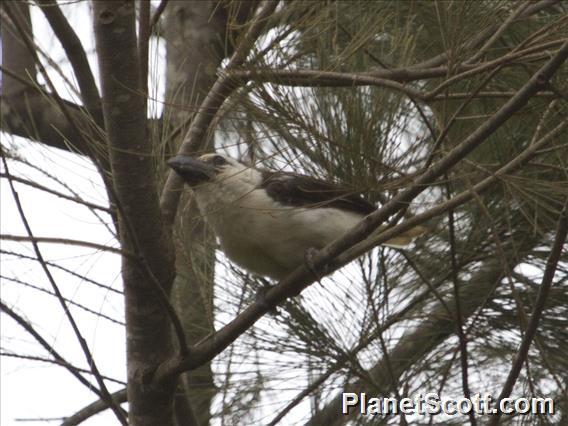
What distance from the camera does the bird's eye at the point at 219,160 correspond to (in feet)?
8.18

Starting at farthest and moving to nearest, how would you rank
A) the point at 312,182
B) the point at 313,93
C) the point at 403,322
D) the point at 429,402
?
the point at 403,322 < the point at 429,402 < the point at 312,182 < the point at 313,93

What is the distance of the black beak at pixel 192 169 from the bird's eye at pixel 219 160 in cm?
5

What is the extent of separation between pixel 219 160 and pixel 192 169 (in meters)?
0.18

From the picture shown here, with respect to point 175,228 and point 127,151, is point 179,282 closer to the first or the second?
point 175,228

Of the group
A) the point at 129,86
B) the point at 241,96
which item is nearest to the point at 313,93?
the point at 241,96

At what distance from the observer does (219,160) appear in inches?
98.7

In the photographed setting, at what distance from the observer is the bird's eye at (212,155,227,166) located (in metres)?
2.49

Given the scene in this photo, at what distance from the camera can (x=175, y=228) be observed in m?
2.57

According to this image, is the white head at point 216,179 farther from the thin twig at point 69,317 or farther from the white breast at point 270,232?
the thin twig at point 69,317

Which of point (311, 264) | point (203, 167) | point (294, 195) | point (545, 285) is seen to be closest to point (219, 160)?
point (203, 167)

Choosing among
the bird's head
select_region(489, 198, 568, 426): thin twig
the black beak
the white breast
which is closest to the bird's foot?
the white breast

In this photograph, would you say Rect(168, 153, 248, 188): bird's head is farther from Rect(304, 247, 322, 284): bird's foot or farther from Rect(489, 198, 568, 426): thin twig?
Rect(489, 198, 568, 426): thin twig

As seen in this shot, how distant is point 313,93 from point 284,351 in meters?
1.00

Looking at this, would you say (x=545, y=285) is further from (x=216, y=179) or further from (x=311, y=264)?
(x=216, y=179)
